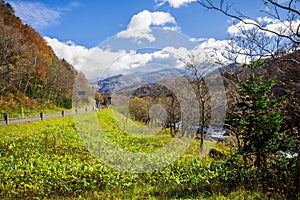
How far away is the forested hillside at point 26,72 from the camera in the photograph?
66.2ft

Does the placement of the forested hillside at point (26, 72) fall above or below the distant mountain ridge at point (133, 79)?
above

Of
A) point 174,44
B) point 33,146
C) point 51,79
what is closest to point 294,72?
point 174,44

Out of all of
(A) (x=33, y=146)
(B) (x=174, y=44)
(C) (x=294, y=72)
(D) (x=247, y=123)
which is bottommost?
(A) (x=33, y=146)

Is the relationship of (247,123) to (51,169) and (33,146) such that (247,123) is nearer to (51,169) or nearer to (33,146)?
(51,169)

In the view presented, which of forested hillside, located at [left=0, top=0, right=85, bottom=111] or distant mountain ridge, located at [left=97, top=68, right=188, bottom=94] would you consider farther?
forested hillside, located at [left=0, top=0, right=85, bottom=111]

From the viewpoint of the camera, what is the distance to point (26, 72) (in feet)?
81.1

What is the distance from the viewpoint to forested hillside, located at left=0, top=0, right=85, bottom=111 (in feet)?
66.2

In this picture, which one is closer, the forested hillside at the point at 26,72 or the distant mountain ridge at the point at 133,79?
the distant mountain ridge at the point at 133,79

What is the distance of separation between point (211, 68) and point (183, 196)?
9577mm

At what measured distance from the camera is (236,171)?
452 cm

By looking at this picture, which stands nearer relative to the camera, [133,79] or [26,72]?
[133,79]

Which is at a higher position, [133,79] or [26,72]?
[26,72]

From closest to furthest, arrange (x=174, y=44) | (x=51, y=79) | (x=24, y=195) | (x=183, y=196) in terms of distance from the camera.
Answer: (x=183, y=196), (x=24, y=195), (x=174, y=44), (x=51, y=79)

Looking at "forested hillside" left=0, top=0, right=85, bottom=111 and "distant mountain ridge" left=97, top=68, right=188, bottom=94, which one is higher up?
"forested hillside" left=0, top=0, right=85, bottom=111
